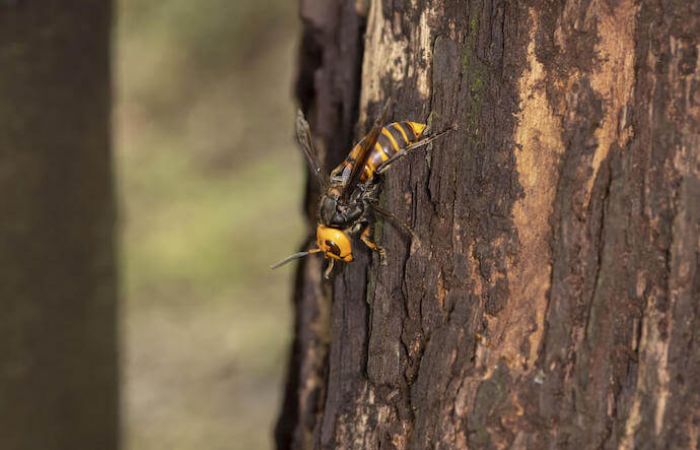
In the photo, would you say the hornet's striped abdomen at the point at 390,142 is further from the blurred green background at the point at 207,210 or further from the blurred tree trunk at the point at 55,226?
the blurred green background at the point at 207,210

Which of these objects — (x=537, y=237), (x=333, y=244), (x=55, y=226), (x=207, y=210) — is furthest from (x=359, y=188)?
(x=207, y=210)

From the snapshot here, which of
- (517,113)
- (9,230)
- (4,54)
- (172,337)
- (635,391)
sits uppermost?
(4,54)

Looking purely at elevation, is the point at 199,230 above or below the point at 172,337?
above

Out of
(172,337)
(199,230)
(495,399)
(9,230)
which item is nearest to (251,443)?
(172,337)

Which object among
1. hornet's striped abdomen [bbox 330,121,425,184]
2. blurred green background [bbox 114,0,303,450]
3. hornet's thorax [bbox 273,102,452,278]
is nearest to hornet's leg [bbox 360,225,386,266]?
hornet's thorax [bbox 273,102,452,278]

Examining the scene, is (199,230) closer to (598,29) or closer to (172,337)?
(172,337)

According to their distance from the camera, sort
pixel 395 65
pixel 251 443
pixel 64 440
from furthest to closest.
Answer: pixel 251 443, pixel 64 440, pixel 395 65

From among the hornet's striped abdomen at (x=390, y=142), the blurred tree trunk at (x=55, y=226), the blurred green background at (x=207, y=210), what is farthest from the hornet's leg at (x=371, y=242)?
the blurred green background at (x=207, y=210)

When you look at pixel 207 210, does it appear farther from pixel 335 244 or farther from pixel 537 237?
pixel 537 237
